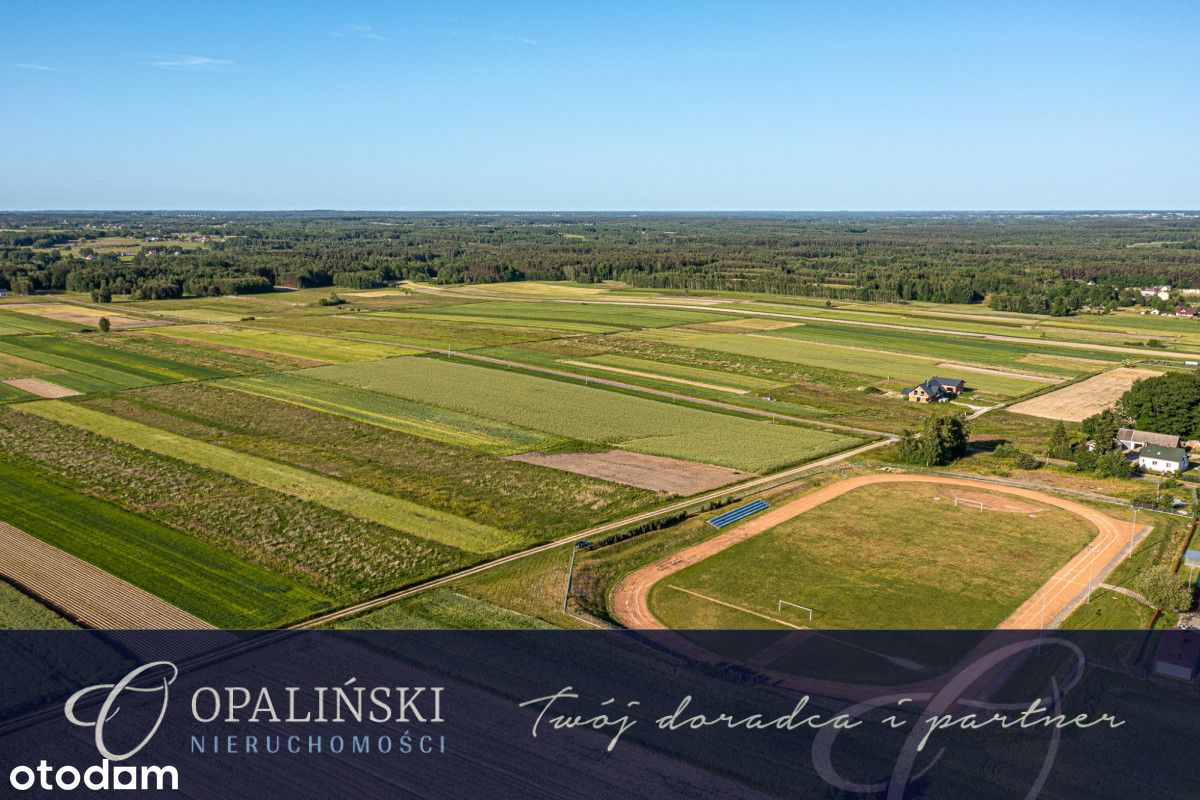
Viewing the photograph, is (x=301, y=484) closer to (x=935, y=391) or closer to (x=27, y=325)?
(x=935, y=391)

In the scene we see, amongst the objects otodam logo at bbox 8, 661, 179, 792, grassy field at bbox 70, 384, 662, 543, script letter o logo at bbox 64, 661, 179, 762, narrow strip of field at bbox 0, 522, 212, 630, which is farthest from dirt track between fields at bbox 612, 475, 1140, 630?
narrow strip of field at bbox 0, 522, 212, 630

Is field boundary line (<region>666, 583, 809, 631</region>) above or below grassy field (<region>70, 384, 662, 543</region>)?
below

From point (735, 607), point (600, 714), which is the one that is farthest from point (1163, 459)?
point (600, 714)

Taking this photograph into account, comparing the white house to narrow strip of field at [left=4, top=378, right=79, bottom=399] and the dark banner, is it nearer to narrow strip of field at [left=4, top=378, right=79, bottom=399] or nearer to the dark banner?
the dark banner

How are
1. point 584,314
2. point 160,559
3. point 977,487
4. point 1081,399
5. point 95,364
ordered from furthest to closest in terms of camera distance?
point 584,314
point 95,364
point 1081,399
point 977,487
point 160,559

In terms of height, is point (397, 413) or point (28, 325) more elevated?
point (28, 325)

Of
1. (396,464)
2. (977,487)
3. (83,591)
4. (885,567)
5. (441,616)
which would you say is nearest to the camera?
(441,616)

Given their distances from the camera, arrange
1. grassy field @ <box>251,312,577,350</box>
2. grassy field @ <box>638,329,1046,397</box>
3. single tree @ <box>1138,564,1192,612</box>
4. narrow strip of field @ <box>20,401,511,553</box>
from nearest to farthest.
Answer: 1. single tree @ <box>1138,564,1192,612</box>
2. narrow strip of field @ <box>20,401,511,553</box>
3. grassy field @ <box>638,329,1046,397</box>
4. grassy field @ <box>251,312,577,350</box>

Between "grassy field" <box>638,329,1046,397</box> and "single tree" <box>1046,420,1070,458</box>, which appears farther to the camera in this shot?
"grassy field" <box>638,329,1046,397</box>
